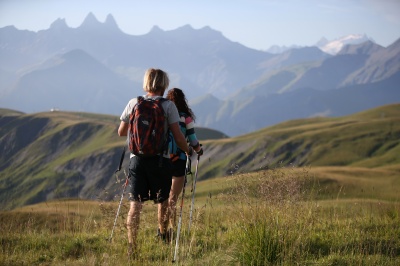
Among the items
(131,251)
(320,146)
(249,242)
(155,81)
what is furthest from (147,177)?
(320,146)

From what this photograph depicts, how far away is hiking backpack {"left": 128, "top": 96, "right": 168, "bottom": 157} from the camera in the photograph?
6723 mm

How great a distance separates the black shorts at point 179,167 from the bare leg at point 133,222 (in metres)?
1.50

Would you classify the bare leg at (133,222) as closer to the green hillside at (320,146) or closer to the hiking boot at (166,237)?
the hiking boot at (166,237)

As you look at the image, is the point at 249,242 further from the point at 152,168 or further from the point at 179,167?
the point at 179,167

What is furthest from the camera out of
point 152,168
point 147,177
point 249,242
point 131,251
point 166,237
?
point 166,237

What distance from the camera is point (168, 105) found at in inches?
275

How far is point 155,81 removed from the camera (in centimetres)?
720

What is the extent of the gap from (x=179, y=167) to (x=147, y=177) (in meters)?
1.27

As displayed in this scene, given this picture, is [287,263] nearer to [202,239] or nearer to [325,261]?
[325,261]

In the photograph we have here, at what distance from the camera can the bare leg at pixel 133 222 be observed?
6688 millimetres

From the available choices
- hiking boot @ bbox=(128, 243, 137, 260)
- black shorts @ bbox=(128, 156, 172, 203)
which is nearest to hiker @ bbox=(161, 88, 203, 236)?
black shorts @ bbox=(128, 156, 172, 203)

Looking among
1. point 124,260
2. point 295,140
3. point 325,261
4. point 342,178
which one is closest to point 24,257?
point 124,260

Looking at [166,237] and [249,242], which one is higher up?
[249,242]

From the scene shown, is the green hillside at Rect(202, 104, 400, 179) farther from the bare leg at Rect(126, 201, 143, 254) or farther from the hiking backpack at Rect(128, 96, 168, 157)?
the hiking backpack at Rect(128, 96, 168, 157)
